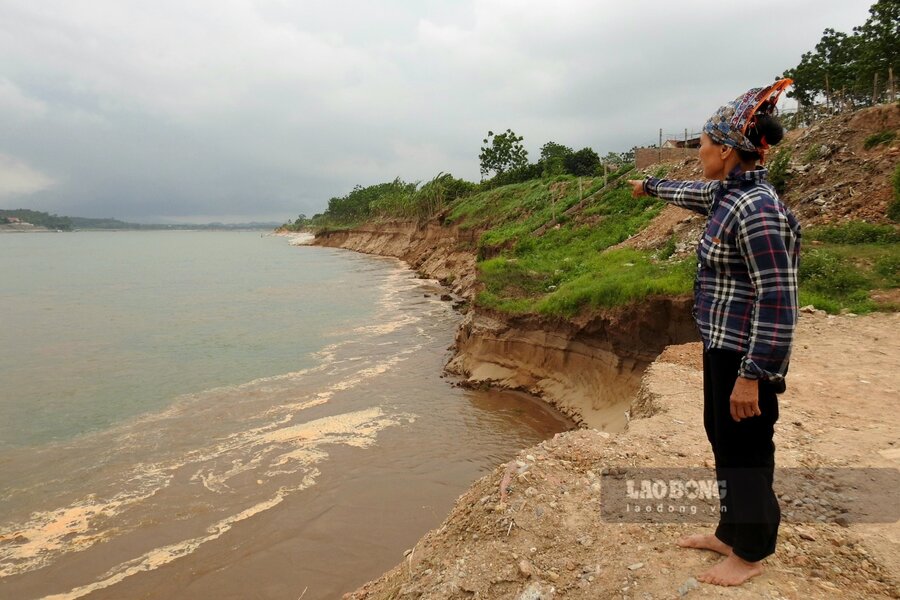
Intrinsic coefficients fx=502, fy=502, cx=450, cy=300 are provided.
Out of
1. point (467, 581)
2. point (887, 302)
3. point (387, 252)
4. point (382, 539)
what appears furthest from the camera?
point (387, 252)

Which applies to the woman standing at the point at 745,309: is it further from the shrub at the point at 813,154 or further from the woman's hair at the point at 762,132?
the shrub at the point at 813,154

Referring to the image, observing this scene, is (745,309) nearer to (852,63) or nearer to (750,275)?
(750,275)

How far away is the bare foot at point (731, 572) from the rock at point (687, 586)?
0.12 feet

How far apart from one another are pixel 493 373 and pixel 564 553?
10.6 m

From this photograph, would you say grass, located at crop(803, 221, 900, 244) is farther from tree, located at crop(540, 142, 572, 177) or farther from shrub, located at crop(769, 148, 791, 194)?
tree, located at crop(540, 142, 572, 177)

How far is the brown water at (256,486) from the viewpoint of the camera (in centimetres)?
698

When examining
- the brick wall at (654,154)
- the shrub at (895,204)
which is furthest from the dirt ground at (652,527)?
the brick wall at (654,154)

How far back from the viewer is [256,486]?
9.16m

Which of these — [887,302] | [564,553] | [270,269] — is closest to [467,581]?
[564,553]

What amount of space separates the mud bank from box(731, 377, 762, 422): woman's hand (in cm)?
591

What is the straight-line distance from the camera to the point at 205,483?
933cm

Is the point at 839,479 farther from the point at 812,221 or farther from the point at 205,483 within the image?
the point at 812,221

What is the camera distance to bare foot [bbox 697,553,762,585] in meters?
2.81

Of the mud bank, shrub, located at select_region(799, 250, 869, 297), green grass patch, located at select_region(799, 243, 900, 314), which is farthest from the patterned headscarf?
shrub, located at select_region(799, 250, 869, 297)
